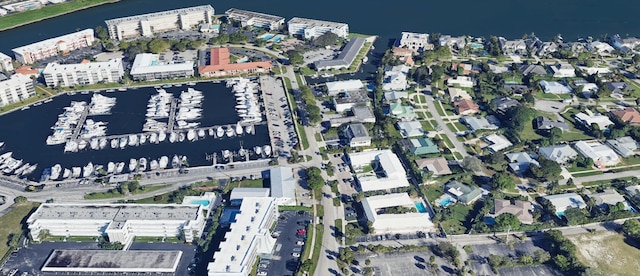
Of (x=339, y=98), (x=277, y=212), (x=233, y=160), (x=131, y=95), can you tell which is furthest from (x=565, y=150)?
(x=131, y=95)

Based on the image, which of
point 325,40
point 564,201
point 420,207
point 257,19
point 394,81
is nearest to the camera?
point 564,201

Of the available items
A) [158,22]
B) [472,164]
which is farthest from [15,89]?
[472,164]

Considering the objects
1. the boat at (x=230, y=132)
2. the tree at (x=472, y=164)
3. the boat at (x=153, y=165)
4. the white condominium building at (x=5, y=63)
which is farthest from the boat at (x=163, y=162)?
the white condominium building at (x=5, y=63)

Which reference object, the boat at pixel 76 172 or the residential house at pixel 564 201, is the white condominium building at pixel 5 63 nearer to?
the boat at pixel 76 172

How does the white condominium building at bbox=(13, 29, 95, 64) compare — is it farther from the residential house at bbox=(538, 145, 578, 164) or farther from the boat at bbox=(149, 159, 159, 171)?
the residential house at bbox=(538, 145, 578, 164)

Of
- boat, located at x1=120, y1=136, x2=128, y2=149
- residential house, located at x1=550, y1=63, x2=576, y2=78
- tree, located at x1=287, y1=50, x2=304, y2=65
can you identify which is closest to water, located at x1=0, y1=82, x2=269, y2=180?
boat, located at x1=120, y1=136, x2=128, y2=149

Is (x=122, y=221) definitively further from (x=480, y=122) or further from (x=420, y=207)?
(x=480, y=122)
